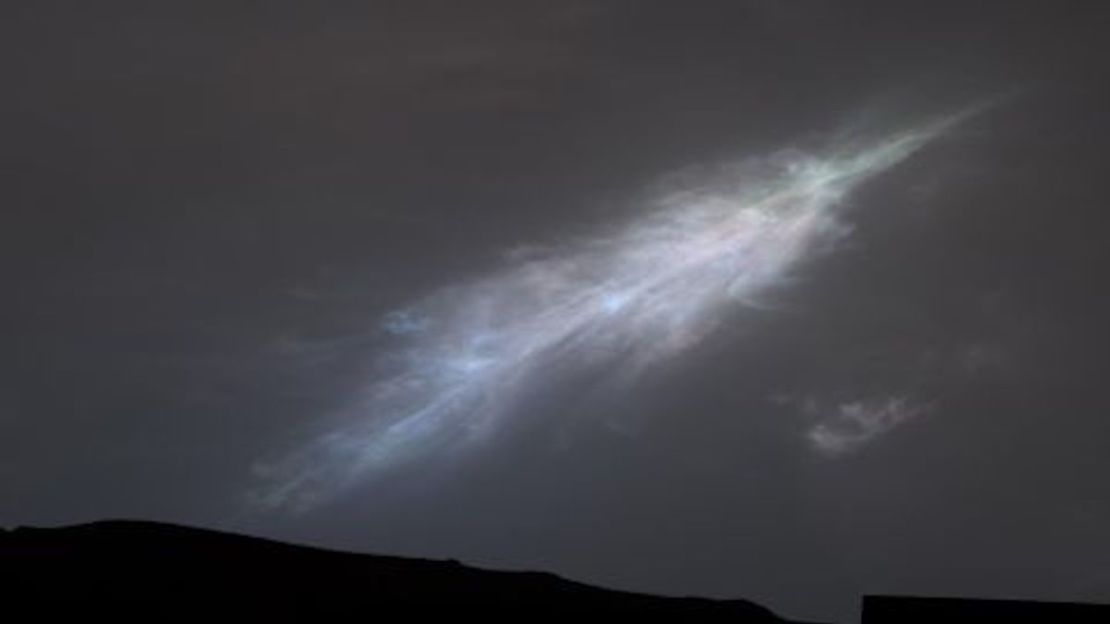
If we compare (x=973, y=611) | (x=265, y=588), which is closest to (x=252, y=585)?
(x=265, y=588)

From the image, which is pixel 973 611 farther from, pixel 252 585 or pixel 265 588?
pixel 252 585

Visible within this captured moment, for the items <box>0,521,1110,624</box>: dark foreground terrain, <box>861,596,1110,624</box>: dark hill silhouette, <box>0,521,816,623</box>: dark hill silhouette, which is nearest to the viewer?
<box>861,596,1110,624</box>: dark hill silhouette

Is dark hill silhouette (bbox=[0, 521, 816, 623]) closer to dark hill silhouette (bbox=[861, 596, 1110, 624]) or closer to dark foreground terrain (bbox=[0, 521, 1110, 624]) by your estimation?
dark foreground terrain (bbox=[0, 521, 1110, 624])

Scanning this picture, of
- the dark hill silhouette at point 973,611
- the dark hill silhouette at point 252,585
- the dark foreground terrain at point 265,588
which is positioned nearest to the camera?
the dark hill silhouette at point 973,611

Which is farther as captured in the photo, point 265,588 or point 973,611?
point 265,588

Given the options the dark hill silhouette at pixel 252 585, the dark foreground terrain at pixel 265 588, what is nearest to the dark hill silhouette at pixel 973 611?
the dark foreground terrain at pixel 265 588

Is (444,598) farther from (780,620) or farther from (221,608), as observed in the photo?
(780,620)

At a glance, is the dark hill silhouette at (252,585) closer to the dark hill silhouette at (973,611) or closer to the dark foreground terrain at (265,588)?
the dark foreground terrain at (265,588)

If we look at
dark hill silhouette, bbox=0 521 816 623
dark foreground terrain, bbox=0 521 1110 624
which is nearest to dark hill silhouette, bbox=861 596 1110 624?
dark foreground terrain, bbox=0 521 1110 624

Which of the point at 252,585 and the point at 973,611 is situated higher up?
the point at 973,611
